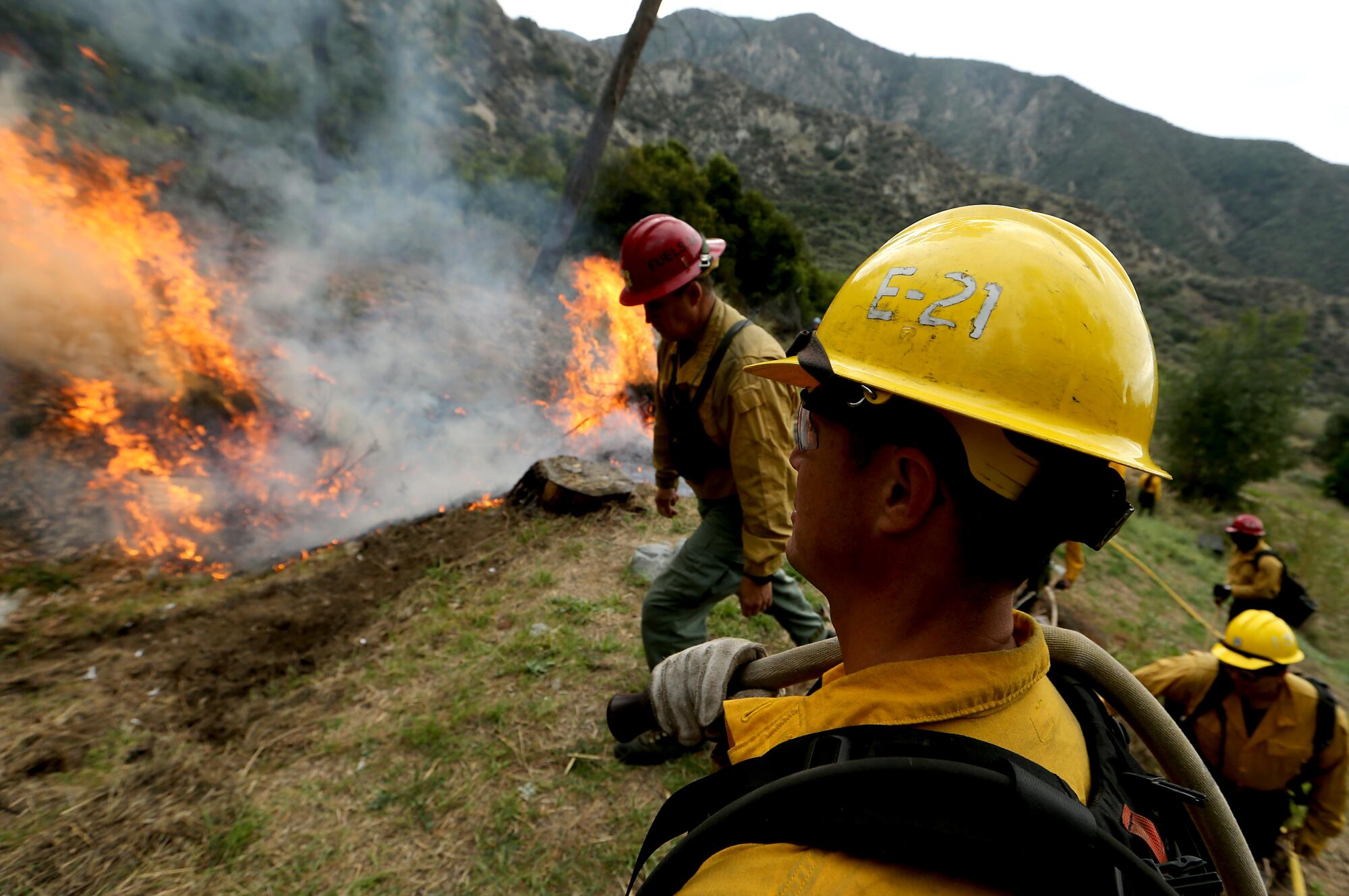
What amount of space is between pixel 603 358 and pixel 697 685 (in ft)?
32.3

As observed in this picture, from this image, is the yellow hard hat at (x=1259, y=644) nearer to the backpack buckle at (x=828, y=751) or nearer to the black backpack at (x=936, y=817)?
the black backpack at (x=936, y=817)

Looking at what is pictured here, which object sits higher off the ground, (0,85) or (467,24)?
(467,24)

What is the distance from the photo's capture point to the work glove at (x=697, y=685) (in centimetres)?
136

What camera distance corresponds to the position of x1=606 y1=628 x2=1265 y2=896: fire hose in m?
1.07

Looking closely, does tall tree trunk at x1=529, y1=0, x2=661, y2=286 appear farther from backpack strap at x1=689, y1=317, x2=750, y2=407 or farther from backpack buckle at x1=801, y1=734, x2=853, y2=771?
backpack buckle at x1=801, y1=734, x2=853, y2=771

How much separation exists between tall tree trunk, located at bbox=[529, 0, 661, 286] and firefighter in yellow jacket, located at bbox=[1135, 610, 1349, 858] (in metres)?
11.5

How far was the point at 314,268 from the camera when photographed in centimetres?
972

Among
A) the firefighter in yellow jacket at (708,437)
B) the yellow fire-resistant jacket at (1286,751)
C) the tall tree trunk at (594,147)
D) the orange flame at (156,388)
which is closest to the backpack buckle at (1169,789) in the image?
the firefighter in yellow jacket at (708,437)

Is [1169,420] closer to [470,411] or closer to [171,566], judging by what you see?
[470,411]

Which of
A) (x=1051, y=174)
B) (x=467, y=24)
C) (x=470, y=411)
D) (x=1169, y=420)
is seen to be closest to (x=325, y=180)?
(x=470, y=411)

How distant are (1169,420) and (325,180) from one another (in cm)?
2724

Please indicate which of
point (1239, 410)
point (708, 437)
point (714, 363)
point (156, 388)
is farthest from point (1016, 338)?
point (1239, 410)

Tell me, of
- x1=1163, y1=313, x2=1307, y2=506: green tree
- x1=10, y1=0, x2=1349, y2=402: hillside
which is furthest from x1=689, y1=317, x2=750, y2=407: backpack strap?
x1=1163, y1=313, x2=1307, y2=506: green tree

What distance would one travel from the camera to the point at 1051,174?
2859 inches
